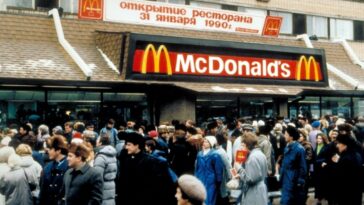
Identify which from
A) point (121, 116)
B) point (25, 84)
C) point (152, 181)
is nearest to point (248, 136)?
point (152, 181)

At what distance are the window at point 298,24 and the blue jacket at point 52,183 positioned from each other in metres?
Answer: 25.8

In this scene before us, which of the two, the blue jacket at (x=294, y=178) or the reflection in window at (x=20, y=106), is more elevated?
the reflection in window at (x=20, y=106)

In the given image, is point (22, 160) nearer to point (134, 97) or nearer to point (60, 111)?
point (60, 111)

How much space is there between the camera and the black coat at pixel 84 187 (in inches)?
300

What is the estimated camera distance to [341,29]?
1380 inches

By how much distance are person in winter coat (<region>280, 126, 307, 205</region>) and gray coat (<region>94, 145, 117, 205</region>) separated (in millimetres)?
2932

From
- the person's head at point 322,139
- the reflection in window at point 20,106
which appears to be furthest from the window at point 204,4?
the person's head at point 322,139

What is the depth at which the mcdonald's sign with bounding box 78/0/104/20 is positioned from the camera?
20.9 meters

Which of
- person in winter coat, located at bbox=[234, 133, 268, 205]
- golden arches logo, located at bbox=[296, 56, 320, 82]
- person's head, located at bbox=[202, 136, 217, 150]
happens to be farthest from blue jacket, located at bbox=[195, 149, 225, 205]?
golden arches logo, located at bbox=[296, 56, 320, 82]

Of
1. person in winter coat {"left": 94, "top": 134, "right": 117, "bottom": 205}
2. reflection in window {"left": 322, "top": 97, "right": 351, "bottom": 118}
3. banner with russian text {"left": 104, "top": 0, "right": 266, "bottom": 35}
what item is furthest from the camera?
reflection in window {"left": 322, "top": 97, "right": 351, "bottom": 118}

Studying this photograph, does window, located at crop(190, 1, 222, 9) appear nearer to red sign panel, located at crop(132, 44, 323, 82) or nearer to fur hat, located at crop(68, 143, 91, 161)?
red sign panel, located at crop(132, 44, 323, 82)

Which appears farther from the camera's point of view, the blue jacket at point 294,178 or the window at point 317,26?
the window at point 317,26

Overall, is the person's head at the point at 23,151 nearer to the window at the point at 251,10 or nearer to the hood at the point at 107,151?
the hood at the point at 107,151

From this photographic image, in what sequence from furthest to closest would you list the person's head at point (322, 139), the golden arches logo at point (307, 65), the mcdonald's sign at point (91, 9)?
1. the golden arches logo at point (307, 65)
2. the mcdonald's sign at point (91, 9)
3. the person's head at point (322, 139)
